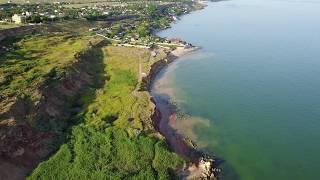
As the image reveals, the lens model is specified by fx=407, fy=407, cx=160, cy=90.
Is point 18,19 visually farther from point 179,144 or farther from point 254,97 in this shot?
point 179,144

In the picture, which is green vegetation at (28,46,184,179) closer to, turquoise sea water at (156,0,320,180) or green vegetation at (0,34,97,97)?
turquoise sea water at (156,0,320,180)

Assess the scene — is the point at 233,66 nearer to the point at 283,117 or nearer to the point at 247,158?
the point at 283,117

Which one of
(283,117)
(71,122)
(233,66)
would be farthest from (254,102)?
(71,122)

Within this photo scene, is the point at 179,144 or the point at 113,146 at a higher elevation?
the point at 113,146

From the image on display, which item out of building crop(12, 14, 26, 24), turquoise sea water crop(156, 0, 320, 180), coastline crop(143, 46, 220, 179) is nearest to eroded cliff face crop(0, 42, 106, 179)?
coastline crop(143, 46, 220, 179)

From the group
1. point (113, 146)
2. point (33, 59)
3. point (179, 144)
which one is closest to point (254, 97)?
point (179, 144)

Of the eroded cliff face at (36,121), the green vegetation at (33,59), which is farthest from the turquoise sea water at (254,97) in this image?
the green vegetation at (33,59)
